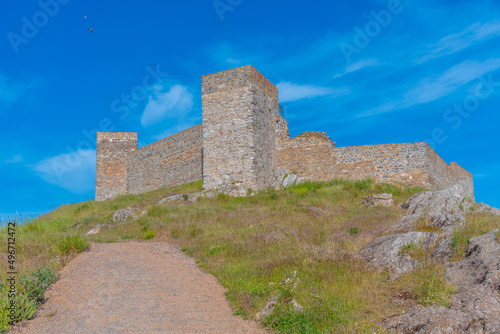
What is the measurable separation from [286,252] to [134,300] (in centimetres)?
351

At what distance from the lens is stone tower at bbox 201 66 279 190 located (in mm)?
20047

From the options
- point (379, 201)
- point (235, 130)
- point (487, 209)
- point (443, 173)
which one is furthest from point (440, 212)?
point (443, 173)

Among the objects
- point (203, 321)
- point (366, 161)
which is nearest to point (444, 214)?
point (203, 321)

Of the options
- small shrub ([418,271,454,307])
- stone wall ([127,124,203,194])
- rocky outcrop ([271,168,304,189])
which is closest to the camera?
small shrub ([418,271,454,307])

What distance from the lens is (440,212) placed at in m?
9.51

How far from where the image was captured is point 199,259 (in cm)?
1023

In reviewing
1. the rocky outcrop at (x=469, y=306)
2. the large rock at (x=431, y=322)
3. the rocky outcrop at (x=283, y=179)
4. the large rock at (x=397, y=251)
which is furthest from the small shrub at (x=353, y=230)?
the rocky outcrop at (x=283, y=179)

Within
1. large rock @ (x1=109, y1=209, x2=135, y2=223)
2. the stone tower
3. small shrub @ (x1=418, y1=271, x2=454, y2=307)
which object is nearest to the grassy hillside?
small shrub @ (x1=418, y1=271, x2=454, y2=307)

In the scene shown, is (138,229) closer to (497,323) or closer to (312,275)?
(312,275)

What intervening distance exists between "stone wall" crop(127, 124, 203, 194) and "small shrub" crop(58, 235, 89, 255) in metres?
13.9

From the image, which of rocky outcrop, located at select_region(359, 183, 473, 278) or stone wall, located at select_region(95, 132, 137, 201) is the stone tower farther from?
stone wall, located at select_region(95, 132, 137, 201)

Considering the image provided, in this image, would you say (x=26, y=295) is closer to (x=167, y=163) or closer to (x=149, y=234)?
(x=149, y=234)

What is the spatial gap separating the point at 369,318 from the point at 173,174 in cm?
2263

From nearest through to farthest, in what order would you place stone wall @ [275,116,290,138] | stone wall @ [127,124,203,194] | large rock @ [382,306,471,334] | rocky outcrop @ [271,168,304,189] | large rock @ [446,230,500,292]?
1. large rock @ [382,306,471,334]
2. large rock @ [446,230,500,292]
3. rocky outcrop @ [271,168,304,189]
4. stone wall @ [275,116,290,138]
5. stone wall @ [127,124,203,194]
